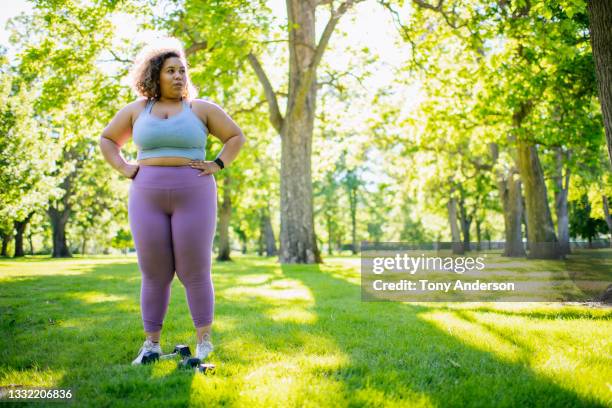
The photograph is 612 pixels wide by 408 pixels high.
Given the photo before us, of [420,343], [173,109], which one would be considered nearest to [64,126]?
[173,109]

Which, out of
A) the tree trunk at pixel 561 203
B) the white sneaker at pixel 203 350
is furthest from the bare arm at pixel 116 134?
the tree trunk at pixel 561 203

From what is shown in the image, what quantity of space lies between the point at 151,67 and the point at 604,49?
447 centimetres

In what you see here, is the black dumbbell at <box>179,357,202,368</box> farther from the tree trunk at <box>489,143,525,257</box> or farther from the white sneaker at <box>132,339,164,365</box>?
the tree trunk at <box>489,143,525,257</box>

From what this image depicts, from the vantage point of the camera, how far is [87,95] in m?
14.9

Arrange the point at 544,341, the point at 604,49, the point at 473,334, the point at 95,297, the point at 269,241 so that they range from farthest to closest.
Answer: the point at 269,241 < the point at 95,297 < the point at 604,49 < the point at 473,334 < the point at 544,341

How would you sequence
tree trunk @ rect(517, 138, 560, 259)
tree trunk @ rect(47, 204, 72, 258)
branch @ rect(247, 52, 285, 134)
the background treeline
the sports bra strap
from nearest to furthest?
the sports bra strap → the background treeline → branch @ rect(247, 52, 285, 134) → tree trunk @ rect(517, 138, 560, 259) → tree trunk @ rect(47, 204, 72, 258)

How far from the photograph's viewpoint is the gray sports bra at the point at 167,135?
3.40m

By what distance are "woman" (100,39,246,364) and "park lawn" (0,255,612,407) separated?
1.74ft

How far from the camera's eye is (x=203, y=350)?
11.7 feet

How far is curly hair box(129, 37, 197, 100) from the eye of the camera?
3535 millimetres

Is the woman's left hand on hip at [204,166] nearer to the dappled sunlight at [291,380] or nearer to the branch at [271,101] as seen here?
the dappled sunlight at [291,380]

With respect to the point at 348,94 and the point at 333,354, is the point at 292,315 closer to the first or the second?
the point at 333,354

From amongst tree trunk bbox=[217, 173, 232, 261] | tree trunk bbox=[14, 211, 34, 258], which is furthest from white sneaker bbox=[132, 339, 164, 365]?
tree trunk bbox=[14, 211, 34, 258]

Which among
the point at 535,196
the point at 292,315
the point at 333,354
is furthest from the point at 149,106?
the point at 535,196
